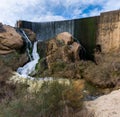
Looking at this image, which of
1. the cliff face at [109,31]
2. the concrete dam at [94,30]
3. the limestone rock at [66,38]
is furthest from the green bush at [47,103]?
the limestone rock at [66,38]

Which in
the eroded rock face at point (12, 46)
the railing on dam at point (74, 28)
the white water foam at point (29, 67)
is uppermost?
the railing on dam at point (74, 28)

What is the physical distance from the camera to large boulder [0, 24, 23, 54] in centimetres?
1977

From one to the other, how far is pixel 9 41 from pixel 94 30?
6480mm

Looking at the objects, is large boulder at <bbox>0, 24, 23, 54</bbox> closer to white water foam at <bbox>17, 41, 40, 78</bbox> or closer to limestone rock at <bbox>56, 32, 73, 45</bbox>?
white water foam at <bbox>17, 41, 40, 78</bbox>

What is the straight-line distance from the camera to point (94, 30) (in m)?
19.7

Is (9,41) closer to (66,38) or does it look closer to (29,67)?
(29,67)

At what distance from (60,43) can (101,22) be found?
336 cm

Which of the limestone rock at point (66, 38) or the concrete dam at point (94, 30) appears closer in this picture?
the concrete dam at point (94, 30)

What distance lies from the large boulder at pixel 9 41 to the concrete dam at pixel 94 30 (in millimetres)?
4030

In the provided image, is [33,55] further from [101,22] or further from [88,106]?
[88,106]

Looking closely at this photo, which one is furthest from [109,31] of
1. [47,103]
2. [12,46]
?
[47,103]

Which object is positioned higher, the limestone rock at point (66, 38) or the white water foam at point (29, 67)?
the limestone rock at point (66, 38)

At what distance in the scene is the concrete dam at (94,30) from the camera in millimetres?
18047

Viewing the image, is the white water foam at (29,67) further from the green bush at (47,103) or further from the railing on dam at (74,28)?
the green bush at (47,103)
